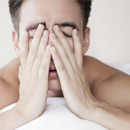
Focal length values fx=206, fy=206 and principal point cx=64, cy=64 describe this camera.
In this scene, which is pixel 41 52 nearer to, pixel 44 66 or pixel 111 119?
pixel 44 66

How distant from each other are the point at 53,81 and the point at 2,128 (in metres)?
0.32

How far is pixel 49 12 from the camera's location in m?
0.99

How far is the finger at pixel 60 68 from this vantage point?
877mm

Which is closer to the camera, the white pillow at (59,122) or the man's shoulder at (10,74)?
the white pillow at (59,122)

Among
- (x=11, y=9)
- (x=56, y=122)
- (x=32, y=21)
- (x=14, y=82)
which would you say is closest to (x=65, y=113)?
(x=56, y=122)

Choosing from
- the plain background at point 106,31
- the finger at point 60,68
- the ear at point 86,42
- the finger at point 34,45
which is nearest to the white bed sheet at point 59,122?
the finger at point 60,68

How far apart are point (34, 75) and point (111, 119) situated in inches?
14.7

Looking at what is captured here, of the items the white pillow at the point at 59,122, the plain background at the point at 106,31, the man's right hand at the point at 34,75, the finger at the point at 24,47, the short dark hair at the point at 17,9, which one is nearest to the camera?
the white pillow at the point at 59,122

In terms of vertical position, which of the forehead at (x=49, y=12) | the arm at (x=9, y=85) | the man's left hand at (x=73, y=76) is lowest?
the arm at (x=9, y=85)

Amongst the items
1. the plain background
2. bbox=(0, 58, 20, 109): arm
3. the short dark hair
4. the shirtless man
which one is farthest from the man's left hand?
the plain background

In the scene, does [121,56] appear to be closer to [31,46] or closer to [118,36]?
[118,36]

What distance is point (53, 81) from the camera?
100 centimetres

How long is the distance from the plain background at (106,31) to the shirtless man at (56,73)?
3.92 ft

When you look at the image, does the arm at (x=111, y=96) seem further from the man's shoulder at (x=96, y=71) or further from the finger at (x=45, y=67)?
the finger at (x=45, y=67)
